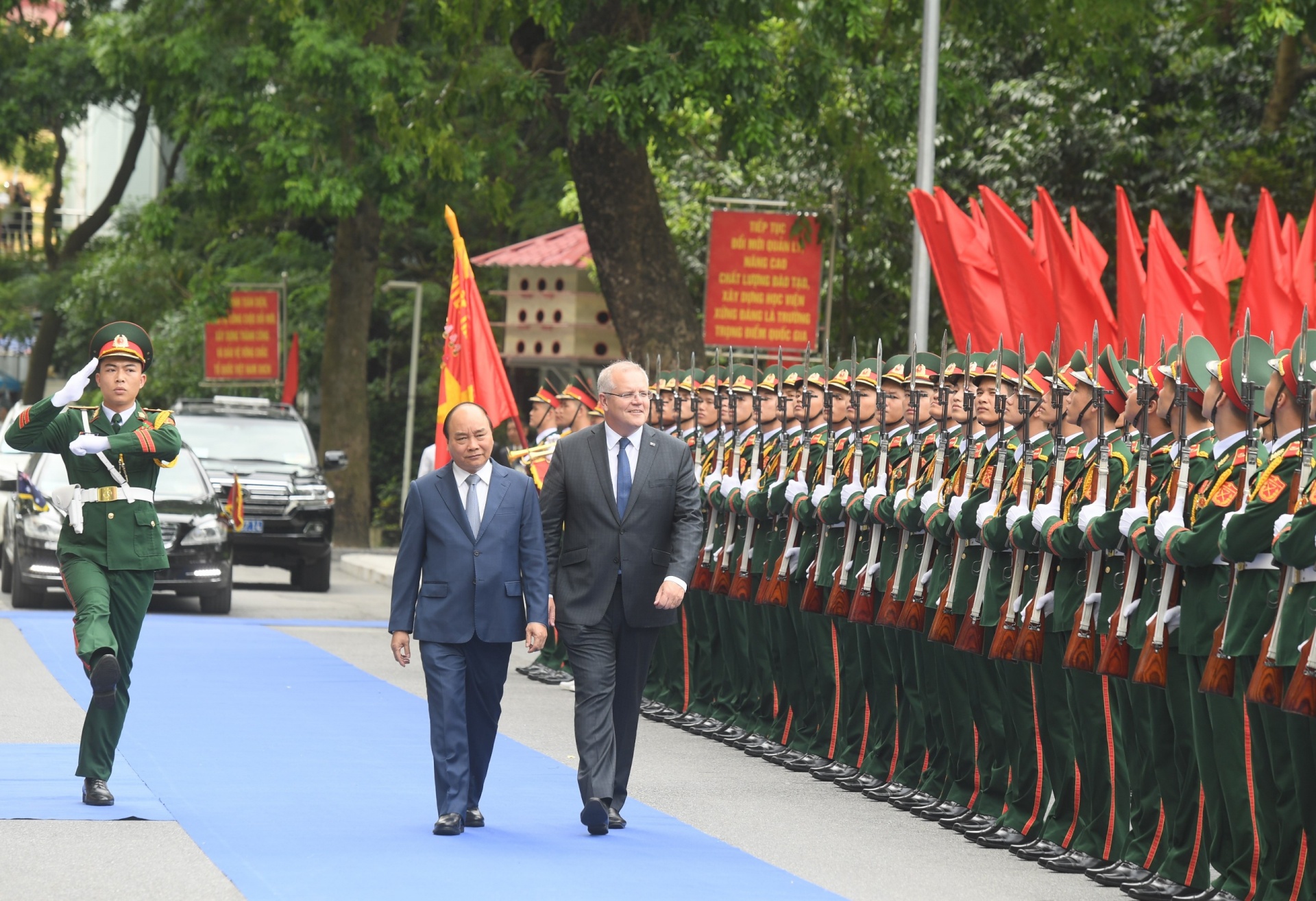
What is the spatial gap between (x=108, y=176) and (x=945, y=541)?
2544 inches

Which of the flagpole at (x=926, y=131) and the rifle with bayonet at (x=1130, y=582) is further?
the flagpole at (x=926, y=131)

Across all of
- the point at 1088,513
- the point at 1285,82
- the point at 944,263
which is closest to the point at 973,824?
the point at 1088,513

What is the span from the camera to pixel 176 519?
18.4 metres

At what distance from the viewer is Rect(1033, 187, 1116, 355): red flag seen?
1476cm

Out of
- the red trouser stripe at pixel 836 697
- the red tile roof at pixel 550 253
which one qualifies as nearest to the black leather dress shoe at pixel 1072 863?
the red trouser stripe at pixel 836 697

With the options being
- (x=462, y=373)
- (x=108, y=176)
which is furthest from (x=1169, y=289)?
(x=108, y=176)

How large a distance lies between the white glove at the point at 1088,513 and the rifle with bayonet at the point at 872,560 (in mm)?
2032

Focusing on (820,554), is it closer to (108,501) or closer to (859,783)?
(859,783)

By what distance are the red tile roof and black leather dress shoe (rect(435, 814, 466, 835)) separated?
17.8 meters

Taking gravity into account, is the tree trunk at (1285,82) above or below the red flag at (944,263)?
above

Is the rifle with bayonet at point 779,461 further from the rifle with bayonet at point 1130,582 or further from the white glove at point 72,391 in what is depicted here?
the white glove at point 72,391

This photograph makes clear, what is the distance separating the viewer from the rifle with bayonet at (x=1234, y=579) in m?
6.99

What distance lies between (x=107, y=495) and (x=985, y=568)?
3624 millimetres

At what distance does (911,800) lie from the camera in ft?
31.2
